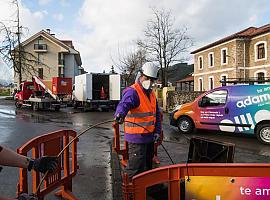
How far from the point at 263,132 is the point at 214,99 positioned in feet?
6.68

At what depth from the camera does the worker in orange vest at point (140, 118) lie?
4.73m

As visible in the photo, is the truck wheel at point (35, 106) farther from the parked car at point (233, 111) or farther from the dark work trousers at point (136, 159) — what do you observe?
the dark work trousers at point (136, 159)

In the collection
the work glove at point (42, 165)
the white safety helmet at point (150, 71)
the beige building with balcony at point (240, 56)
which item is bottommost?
the work glove at point (42, 165)

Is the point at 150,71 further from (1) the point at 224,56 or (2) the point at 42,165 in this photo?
(1) the point at 224,56

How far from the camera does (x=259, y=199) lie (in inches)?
114

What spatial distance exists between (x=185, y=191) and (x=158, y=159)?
16.0ft

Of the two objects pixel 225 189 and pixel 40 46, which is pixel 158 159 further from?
pixel 40 46

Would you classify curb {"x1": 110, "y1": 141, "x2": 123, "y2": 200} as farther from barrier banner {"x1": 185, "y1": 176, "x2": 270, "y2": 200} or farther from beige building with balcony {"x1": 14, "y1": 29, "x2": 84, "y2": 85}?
beige building with balcony {"x1": 14, "y1": 29, "x2": 84, "y2": 85}

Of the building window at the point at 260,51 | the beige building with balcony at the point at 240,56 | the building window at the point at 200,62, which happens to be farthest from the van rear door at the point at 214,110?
the building window at the point at 200,62

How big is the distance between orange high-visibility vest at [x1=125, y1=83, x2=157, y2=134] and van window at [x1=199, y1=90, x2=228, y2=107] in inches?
276

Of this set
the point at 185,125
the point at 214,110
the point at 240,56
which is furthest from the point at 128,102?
the point at 240,56

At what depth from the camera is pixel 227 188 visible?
294 cm

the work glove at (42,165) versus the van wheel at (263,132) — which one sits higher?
the work glove at (42,165)

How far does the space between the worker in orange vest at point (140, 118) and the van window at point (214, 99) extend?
6.89 m
